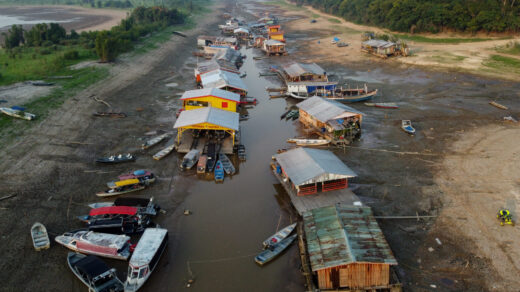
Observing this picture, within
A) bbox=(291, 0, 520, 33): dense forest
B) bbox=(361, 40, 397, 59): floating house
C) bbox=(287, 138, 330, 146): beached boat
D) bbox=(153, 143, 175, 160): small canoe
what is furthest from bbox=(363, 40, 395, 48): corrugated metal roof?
bbox=(153, 143, 175, 160): small canoe

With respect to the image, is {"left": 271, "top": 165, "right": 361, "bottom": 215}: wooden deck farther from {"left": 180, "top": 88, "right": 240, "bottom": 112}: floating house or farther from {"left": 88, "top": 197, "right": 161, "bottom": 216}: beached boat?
{"left": 180, "top": 88, "right": 240, "bottom": 112}: floating house

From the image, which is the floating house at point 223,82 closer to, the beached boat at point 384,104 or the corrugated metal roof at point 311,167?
the beached boat at point 384,104

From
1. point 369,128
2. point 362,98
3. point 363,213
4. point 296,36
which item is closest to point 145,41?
point 296,36

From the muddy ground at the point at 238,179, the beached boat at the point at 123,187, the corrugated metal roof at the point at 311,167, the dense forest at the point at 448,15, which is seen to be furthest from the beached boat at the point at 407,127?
the dense forest at the point at 448,15

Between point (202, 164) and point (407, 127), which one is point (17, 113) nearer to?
point (202, 164)

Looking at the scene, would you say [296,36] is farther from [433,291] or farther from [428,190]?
[433,291]
